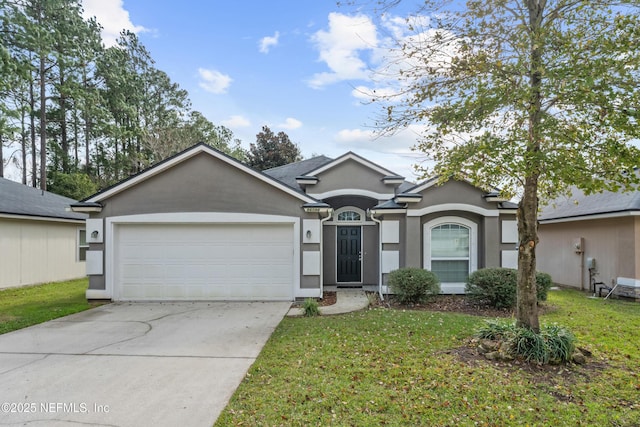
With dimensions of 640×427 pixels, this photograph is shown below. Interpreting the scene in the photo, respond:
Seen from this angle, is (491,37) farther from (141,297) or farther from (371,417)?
(141,297)

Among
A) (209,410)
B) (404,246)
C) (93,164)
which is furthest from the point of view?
(93,164)

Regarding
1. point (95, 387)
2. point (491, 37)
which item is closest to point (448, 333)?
point (491, 37)

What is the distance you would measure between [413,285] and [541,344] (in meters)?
4.02

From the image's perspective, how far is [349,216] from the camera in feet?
41.0

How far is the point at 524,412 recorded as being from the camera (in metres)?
3.75

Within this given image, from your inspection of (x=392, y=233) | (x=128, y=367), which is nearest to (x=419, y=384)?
(x=128, y=367)

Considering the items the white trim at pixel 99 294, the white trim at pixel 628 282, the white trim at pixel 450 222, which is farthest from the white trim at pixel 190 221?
the white trim at pixel 628 282

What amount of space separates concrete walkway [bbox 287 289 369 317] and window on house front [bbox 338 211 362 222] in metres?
2.51

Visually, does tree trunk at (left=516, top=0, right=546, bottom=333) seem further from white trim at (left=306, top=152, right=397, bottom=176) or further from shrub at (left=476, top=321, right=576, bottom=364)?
white trim at (left=306, top=152, right=397, bottom=176)

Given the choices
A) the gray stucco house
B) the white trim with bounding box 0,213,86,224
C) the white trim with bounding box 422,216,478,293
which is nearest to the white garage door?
the gray stucco house

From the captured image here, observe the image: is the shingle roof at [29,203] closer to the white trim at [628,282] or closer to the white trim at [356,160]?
the white trim at [356,160]

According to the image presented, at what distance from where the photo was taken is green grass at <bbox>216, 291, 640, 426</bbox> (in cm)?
366

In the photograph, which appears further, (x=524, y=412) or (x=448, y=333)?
(x=448, y=333)

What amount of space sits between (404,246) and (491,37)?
6.35m
